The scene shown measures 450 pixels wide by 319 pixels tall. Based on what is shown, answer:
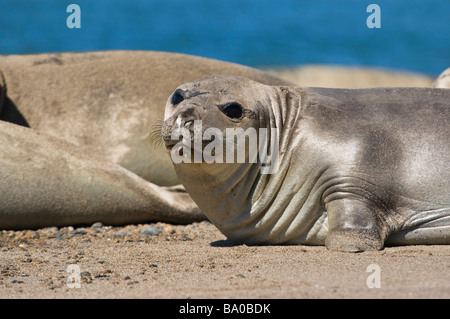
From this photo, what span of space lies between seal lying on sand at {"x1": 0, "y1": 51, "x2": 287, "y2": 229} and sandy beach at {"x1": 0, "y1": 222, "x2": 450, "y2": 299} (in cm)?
71

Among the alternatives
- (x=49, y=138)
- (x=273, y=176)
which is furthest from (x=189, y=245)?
(x=49, y=138)

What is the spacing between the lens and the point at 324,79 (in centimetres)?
1342

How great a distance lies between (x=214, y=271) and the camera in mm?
4180

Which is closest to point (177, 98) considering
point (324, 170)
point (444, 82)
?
point (324, 170)

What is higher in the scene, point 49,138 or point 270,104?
point 49,138

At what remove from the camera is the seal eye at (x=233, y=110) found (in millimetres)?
4848

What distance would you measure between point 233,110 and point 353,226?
0.93 meters

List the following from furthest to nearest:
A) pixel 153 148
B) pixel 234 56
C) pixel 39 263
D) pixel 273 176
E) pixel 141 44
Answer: pixel 141 44 → pixel 234 56 → pixel 153 148 → pixel 273 176 → pixel 39 263

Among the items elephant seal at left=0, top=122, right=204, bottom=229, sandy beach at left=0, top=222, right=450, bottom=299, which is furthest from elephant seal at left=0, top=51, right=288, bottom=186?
sandy beach at left=0, top=222, right=450, bottom=299

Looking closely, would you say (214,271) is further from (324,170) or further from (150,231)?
(150,231)

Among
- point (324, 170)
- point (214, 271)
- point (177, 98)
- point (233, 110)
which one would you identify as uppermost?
point (177, 98)

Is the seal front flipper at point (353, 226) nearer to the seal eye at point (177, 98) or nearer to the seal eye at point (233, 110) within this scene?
the seal eye at point (233, 110)

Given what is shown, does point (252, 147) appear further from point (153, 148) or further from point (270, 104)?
point (153, 148)

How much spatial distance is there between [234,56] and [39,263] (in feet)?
73.3
